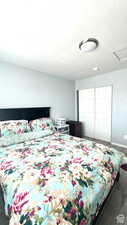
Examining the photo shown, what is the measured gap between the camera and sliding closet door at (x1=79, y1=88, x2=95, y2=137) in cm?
401

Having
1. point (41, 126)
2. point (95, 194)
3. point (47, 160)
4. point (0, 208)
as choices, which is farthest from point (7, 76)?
point (95, 194)

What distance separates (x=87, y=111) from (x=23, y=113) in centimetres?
238

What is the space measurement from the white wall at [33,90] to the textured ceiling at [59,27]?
1.50ft

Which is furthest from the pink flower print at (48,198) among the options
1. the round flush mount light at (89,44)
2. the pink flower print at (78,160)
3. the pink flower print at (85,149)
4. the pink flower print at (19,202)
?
the round flush mount light at (89,44)

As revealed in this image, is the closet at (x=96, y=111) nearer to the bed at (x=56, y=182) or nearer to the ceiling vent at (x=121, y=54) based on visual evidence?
the ceiling vent at (x=121, y=54)

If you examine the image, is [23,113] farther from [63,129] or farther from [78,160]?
[78,160]

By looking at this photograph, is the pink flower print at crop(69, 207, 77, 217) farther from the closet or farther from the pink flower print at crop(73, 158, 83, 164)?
the closet

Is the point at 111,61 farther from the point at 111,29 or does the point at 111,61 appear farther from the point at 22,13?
the point at 22,13

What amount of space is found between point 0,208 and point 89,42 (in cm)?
265

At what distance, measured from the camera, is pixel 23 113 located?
276 cm

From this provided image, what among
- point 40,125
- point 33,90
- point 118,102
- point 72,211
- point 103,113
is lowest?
point 72,211

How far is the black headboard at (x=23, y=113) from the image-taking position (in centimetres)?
248

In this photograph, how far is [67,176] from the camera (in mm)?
1049

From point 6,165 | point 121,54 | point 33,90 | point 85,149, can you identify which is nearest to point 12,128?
point 6,165
